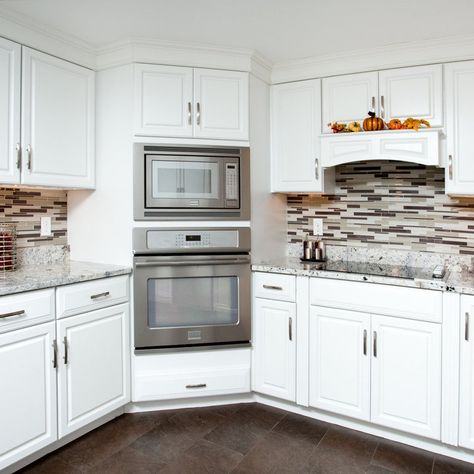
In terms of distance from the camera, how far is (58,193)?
2791 mm

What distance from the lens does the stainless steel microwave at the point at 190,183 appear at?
2.52 metres

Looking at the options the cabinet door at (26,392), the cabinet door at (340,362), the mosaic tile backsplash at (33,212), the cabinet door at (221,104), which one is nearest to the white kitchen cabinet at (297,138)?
the cabinet door at (221,104)

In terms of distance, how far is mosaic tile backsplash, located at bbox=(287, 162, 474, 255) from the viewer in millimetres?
2639

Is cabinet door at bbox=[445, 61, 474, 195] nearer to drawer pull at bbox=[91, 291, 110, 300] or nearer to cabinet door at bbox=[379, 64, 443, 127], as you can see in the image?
cabinet door at bbox=[379, 64, 443, 127]

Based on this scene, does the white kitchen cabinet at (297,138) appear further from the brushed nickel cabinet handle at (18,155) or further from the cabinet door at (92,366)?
the brushed nickel cabinet handle at (18,155)

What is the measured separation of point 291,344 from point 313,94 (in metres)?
1.62

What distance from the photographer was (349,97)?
2.70m

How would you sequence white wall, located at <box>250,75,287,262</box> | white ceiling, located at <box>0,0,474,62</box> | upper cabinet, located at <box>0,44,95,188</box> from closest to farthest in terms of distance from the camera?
white ceiling, located at <box>0,0,474,62</box> < upper cabinet, located at <box>0,44,95,188</box> < white wall, located at <box>250,75,287,262</box>

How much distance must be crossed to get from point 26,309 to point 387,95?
233 cm

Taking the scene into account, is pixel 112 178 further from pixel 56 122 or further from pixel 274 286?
pixel 274 286

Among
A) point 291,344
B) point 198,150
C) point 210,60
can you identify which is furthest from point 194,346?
point 210,60

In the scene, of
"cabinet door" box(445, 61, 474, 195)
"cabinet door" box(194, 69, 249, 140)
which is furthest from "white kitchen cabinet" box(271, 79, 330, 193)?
"cabinet door" box(445, 61, 474, 195)

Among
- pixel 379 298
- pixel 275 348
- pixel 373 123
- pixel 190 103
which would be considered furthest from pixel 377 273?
pixel 190 103

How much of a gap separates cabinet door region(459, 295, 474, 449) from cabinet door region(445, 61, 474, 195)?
0.71 m
